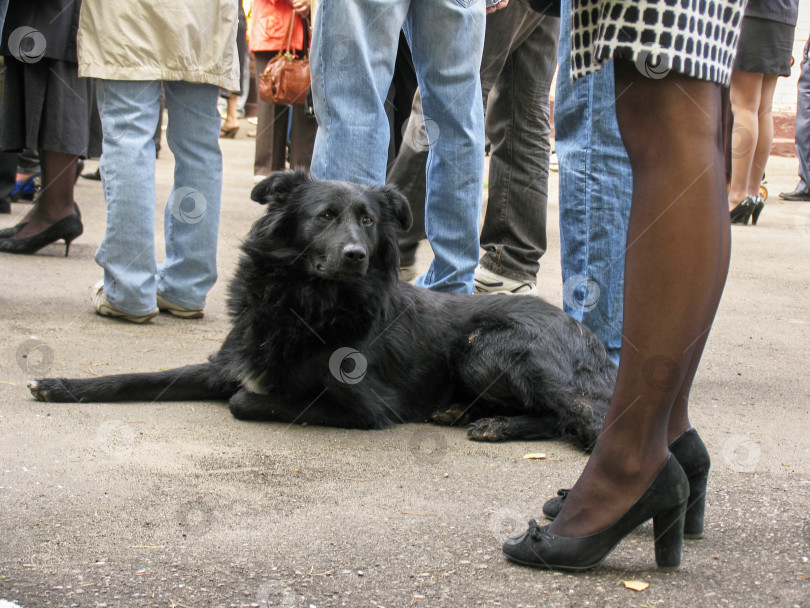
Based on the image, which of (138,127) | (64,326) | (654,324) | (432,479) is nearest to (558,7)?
(654,324)

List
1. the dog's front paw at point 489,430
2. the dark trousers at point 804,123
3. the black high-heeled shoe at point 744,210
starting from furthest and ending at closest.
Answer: the dark trousers at point 804,123
the black high-heeled shoe at point 744,210
the dog's front paw at point 489,430

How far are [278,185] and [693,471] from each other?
199 cm

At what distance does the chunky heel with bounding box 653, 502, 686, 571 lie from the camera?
2000 millimetres

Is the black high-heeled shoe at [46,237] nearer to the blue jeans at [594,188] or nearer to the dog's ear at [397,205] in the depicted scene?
the dog's ear at [397,205]

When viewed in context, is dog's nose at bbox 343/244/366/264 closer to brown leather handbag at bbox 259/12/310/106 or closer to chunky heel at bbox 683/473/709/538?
chunky heel at bbox 683/473/709/538

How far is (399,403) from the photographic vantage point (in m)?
3.47

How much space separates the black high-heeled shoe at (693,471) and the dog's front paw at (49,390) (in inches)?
74.9

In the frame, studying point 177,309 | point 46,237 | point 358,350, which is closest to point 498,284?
point 177,309

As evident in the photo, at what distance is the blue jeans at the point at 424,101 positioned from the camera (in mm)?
3693

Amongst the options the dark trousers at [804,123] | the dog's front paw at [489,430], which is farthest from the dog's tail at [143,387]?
the dark trousers at [804,123]

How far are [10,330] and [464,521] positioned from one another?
8.84ft

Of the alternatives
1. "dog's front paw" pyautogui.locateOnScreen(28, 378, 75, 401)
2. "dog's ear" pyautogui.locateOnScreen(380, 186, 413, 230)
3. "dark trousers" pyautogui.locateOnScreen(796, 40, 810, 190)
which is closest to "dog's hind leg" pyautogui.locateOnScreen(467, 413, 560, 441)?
"dog's ear" pyautogui.locateOnScreen(380, 186, 413, 230)

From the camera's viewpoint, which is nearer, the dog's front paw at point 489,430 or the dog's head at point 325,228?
the dog's front paw at point 489,430

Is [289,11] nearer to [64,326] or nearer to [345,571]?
[64,326]
